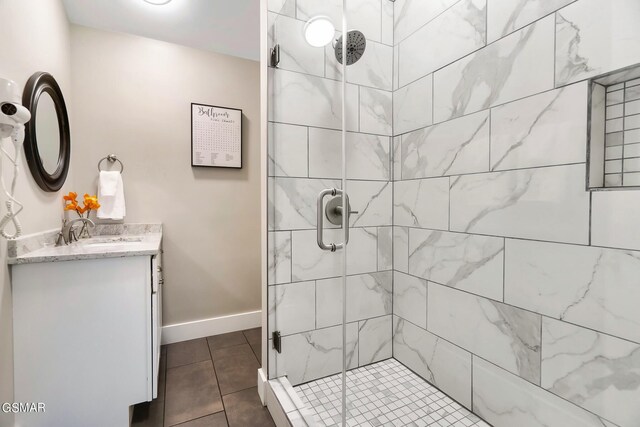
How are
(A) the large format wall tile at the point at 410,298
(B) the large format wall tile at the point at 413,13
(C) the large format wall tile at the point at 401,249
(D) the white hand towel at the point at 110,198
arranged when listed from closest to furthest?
(B) the large format wall tile at the point at 413,13 → (A) the large format wall tile at the point at 410,298 → (C) the large format wall tile at the point at 401,249 → (D) the white hand towel at the point at 110,198

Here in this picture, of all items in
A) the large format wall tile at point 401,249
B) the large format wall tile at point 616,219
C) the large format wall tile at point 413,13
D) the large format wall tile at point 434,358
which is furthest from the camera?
the large format wall tile at point 401,249

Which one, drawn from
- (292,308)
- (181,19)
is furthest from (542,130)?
(181,19)

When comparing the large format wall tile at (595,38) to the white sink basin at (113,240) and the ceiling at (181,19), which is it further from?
the white sink basin at (113,240)

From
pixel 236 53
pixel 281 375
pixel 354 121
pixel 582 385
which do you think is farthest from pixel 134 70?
pixel 582 385

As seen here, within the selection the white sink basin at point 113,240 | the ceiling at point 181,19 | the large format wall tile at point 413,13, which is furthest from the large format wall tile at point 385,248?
the ceiling at point 181,19

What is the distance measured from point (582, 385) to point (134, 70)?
3096 millimetres

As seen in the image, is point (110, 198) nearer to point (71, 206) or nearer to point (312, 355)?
point (71, 206)

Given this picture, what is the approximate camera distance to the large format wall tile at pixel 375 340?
1651mm

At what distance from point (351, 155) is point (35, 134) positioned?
5.54ft

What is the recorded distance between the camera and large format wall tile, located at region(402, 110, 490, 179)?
1.23m

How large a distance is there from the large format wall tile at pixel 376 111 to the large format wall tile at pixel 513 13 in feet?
1.97

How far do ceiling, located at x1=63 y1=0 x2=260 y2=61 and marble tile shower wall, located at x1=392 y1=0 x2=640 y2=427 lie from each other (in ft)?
3.72

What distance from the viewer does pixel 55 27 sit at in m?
1.67

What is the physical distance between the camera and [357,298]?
163 centimetres
